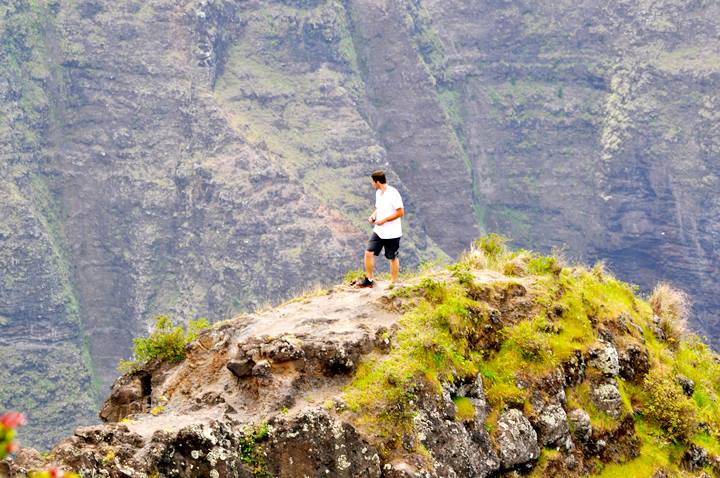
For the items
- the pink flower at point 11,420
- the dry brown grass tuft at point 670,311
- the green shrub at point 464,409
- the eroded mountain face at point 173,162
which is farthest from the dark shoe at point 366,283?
the eroded mountain face at point 173,162

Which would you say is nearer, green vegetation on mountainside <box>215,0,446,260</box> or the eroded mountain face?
the eroded mountain face

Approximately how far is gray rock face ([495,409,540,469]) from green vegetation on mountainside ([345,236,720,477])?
0.64 feet

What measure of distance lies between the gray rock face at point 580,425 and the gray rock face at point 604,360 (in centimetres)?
134

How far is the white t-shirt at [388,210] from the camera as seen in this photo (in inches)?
796

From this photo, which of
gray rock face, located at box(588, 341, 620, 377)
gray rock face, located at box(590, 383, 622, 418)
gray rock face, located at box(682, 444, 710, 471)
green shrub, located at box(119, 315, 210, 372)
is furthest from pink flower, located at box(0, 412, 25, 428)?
gray rock face, located at box(682, 444, 710, 471)

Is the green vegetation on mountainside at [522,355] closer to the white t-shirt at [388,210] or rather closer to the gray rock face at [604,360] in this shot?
the gray rock face at [604,360]

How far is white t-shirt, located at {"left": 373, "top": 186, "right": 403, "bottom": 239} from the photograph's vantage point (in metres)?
20.2

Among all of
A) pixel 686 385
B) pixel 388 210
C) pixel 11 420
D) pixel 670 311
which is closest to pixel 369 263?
pixel 388 210

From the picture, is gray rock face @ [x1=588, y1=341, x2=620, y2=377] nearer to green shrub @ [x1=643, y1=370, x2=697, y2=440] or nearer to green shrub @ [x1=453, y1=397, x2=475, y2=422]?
green shrub @ [x1=643, y1=370, x2=697, y2=440]

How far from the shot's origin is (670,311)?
79.0ft

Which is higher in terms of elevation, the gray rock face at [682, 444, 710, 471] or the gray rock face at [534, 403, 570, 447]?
the gray rock face at [534, 403, 570, 447]

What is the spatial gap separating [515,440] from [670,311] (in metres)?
8.41

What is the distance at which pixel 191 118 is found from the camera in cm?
17638

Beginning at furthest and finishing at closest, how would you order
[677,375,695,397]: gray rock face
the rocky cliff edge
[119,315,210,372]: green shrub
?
[677,375,695,397]: gray rock face → [119,315,210,372]: green shrub → the rocky cliff edge
